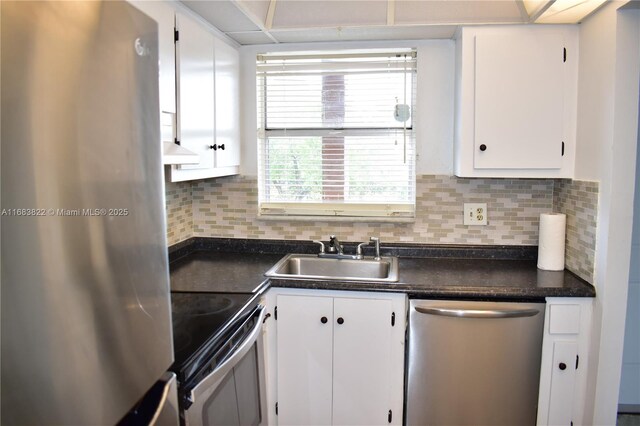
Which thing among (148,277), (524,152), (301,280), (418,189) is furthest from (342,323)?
(148,277)

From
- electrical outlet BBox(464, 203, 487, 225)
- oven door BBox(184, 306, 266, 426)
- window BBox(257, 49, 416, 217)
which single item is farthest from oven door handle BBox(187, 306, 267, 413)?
electrical outlet BBox(464, 203, 487, 225)

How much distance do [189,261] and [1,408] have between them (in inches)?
75.8

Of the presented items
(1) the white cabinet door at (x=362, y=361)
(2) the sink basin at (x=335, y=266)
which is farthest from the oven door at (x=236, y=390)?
(2) the sink basin at (x=335, y=266)

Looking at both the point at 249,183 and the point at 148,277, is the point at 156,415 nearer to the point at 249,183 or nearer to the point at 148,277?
the point at 148,277

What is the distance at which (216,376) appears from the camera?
138 centimetres

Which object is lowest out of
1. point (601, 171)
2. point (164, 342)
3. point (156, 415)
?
point (156, 415)

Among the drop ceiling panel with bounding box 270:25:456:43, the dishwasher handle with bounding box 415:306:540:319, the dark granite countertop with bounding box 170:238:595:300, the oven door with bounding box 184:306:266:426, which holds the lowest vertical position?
the oven door with bounding box 184:306:266:426

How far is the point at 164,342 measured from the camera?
0.98 metres

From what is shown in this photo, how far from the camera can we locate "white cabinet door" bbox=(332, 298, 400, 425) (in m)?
2.13

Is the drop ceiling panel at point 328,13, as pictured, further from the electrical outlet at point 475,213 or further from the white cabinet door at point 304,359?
the white cabinet door at point 304,359

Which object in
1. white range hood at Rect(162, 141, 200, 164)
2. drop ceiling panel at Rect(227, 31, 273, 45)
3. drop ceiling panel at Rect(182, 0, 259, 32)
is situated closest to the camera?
white range hood at Rect(162, 141, 200, 164)

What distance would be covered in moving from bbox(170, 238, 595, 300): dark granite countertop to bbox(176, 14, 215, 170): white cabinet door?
534 mm

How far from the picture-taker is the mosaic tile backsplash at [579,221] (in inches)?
80.5

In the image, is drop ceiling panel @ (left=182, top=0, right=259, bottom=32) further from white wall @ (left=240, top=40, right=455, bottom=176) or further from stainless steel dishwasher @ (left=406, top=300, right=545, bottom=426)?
stainless steel dishwasher @ (left=406, top=300, right=545, bottom=426)
